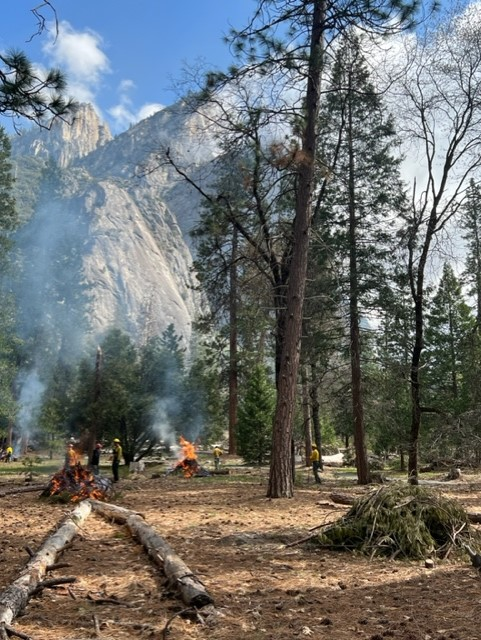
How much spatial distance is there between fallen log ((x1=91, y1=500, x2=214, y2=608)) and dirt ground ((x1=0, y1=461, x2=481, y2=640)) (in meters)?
0.10

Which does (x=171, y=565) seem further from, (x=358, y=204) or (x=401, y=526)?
(x=358, y=204)

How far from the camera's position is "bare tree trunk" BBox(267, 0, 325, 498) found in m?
10.7

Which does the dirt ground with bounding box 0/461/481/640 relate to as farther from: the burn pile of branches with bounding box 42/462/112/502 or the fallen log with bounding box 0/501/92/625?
the burn pile of branches with bounding box 42/462/112/502

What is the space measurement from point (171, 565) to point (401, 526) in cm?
275

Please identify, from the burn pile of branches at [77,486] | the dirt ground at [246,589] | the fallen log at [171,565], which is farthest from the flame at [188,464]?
the fallen log at [171,565]

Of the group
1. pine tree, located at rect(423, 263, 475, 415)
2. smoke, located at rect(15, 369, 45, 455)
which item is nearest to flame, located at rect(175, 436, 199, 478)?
pine tree, located at rect(423, 263, 475, 415)

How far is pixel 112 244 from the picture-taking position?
127 m

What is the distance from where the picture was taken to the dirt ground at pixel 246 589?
12.6ft

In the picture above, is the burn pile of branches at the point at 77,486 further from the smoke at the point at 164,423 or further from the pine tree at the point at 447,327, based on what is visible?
the pine tree at the point at 447,327

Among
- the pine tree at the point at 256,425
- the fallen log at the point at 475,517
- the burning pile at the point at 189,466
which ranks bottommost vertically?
the burning pile at the point at 189,466

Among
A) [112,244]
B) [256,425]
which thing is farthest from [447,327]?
[112,244]

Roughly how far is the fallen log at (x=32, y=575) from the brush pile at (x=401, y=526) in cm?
299

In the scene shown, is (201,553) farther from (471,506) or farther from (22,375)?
(22,375)

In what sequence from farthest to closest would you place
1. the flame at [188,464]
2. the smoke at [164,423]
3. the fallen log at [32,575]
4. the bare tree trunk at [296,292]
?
1. the smoke at [164,423]
2. the flame at [188,464]
3. the bare tree trunk at [296,292]
4. the fallen log at [32,575]
